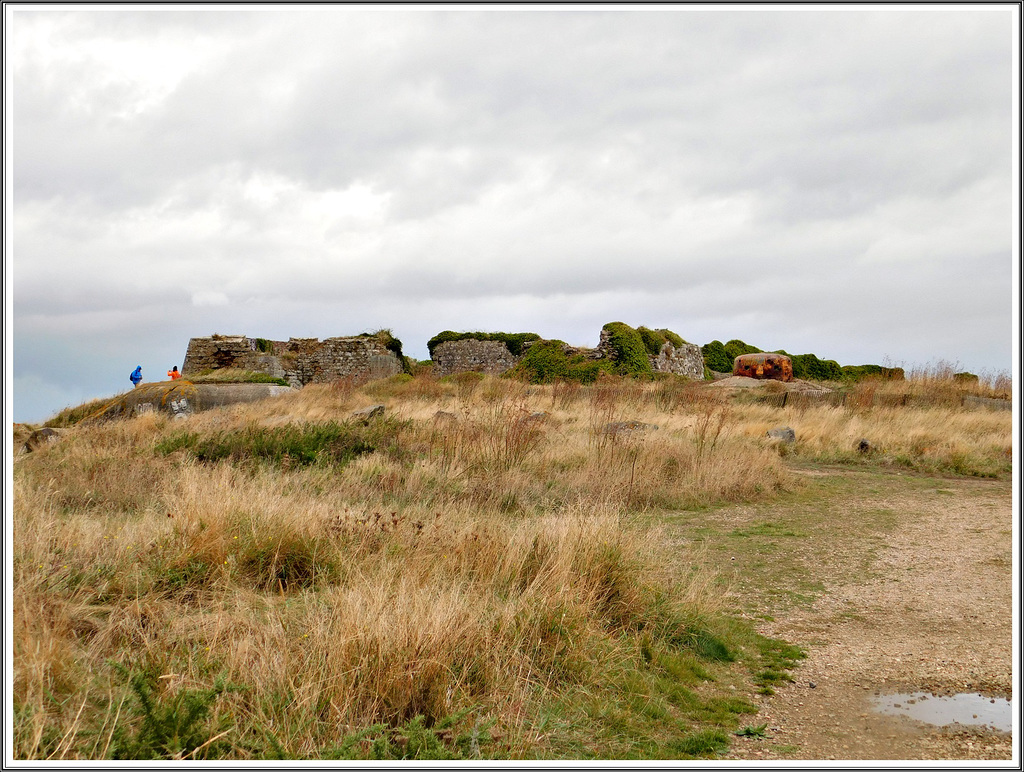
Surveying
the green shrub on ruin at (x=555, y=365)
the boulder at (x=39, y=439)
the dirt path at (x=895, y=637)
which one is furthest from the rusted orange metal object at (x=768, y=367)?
the boulder at (x=39, y=439)

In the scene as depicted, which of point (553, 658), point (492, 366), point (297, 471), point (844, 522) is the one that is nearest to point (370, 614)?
point (553, 658)

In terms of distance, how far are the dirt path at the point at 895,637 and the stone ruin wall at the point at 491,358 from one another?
58.6ft

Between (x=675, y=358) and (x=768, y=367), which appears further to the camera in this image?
(x=675, y=358)

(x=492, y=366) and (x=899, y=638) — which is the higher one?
(x=492, y=366)

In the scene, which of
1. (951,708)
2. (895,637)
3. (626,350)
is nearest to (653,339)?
(626,350)

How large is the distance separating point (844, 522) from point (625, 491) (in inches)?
90.2

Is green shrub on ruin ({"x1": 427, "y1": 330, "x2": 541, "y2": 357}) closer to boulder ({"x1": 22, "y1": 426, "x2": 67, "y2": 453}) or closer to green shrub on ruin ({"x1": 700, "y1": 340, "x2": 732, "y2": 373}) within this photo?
green shrub on ruin ({"x1": 700, "y1": 340, "x2": 732, "y2": 373})

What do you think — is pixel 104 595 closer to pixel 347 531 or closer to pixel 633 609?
pixel 347 531

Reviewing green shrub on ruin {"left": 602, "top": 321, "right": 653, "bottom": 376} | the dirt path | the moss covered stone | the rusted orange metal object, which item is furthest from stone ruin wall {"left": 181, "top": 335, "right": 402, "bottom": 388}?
the dirt path

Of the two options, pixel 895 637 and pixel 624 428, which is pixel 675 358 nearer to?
pixel 624 428

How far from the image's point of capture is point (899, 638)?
13.4 ft

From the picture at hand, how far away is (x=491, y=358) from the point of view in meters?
27.4

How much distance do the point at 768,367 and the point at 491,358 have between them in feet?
34.2

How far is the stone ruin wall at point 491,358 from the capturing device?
998 inches
